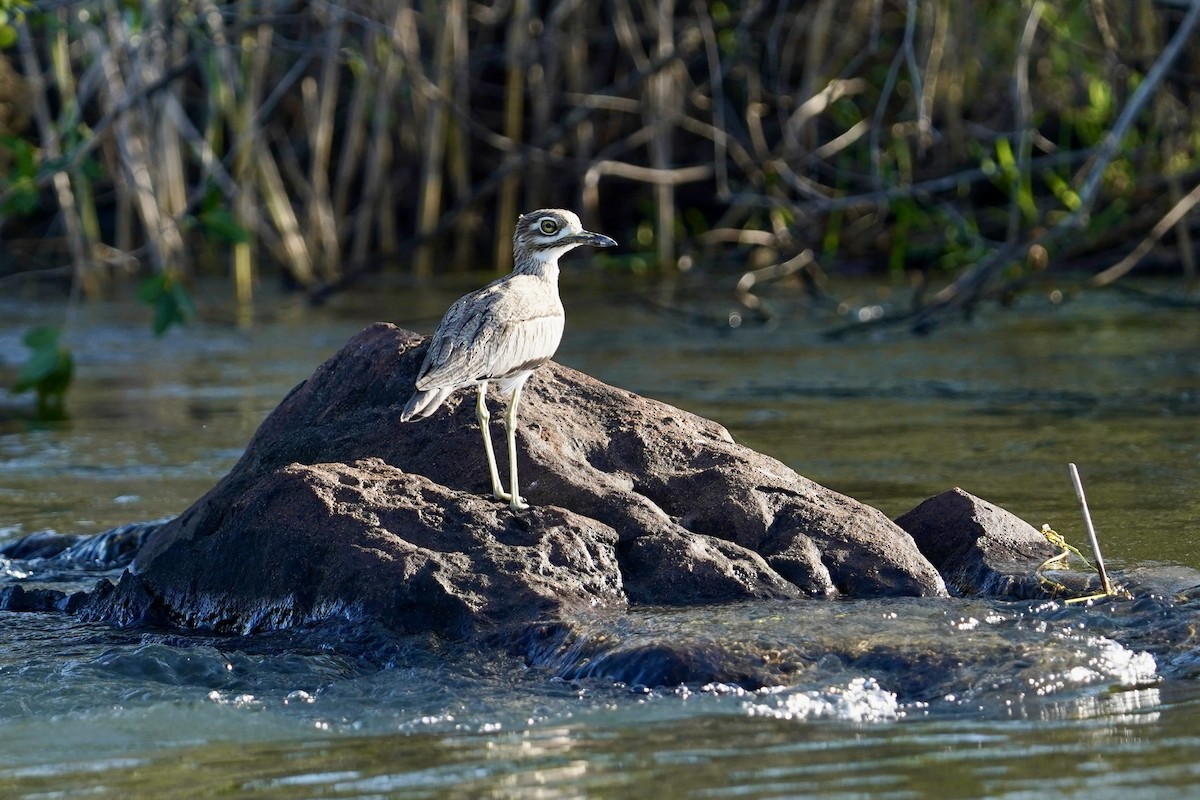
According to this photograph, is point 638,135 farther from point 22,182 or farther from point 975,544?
point 975,544

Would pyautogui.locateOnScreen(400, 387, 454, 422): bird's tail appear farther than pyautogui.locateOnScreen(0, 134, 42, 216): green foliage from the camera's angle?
No

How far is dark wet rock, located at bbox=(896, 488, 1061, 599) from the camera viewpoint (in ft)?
14.0

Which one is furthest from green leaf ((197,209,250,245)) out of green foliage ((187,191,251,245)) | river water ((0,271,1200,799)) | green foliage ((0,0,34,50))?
river water ((0,271,1200,799))

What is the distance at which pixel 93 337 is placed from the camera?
36.2 ft

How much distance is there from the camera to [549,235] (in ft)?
15.2

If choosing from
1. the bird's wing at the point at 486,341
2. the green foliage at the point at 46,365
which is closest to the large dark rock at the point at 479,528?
the bird's wing at the point at 486,341

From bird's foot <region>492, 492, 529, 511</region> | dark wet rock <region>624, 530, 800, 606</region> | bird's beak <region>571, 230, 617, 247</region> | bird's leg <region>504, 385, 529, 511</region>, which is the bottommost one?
dark wet rock <region>624, 530, 800, 606</region>

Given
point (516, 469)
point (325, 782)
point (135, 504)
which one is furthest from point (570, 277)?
point (325, 782)

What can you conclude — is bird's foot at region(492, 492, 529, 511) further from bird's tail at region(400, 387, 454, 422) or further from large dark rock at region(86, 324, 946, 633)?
bird's tail at region(400, 387, 454, 422)

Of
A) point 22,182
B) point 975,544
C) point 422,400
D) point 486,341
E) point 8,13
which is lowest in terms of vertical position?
point 975,544

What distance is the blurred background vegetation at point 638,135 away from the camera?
1027 cm

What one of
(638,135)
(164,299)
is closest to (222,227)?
(164,299)

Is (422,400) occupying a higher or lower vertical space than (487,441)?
higher

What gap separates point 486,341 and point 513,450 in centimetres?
31
